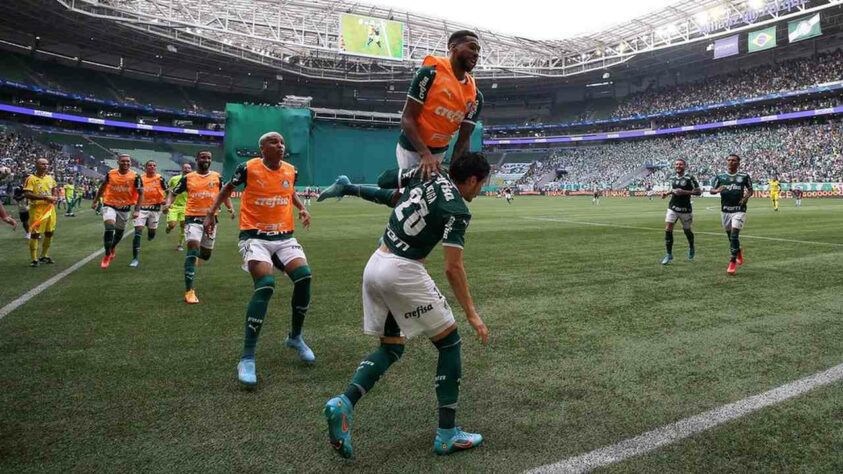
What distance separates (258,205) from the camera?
479cm

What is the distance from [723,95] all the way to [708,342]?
66180 mm

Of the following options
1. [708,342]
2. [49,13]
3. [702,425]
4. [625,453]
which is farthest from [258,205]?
[49,13]

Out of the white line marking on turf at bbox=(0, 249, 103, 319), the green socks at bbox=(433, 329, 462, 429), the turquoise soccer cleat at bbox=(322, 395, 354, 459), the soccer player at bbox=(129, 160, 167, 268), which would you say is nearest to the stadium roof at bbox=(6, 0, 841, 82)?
the soccer player at bbox=(129, 160, 167, 268)

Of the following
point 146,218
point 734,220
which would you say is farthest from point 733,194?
point 146,218

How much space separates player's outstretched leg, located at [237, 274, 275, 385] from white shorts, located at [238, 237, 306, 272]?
0.77 ft

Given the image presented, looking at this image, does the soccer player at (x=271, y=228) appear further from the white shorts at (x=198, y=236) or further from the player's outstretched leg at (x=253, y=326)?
the white shorts at (x=198, y=236)

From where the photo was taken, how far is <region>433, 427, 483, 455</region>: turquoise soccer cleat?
2828mm

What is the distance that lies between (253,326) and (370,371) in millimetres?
1556

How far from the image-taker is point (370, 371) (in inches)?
119

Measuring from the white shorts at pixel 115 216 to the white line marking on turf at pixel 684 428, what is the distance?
10011mm

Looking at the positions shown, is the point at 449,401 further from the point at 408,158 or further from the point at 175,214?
the point at 175,214

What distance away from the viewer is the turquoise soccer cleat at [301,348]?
4.38 metres

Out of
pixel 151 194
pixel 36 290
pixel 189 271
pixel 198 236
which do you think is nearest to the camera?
pixel 189 271

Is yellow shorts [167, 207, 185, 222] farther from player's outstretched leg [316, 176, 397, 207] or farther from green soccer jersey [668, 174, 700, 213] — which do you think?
green soccer jersey [668, 174, 700, 213]
